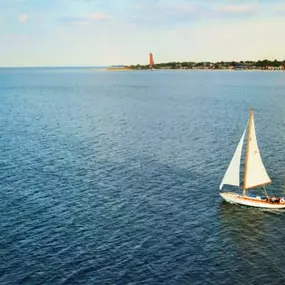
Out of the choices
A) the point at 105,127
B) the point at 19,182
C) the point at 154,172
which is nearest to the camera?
the point at 19,182

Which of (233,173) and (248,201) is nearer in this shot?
(248,201)

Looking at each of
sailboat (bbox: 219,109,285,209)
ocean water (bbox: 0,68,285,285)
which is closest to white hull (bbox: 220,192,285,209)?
sailboat (bbox: 219,109,285,209)

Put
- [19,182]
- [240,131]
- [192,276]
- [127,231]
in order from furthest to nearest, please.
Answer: [240,131] → [19,182] → [127,231] → [192,276]

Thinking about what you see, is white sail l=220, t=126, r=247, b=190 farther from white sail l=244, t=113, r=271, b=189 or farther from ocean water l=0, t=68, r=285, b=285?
ocean water l=0, t=68, r=285, b=285

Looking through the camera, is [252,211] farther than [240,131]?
No

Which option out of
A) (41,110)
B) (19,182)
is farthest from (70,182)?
(41,110)

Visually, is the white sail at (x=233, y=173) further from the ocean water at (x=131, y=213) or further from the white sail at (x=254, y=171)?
the ocean water at (x=131, y=213)

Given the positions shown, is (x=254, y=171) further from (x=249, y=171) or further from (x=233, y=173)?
(x=233, y=173)

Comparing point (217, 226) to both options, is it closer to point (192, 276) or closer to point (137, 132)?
point (192, 276)

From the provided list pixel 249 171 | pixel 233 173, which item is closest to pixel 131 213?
pixel 233 173
